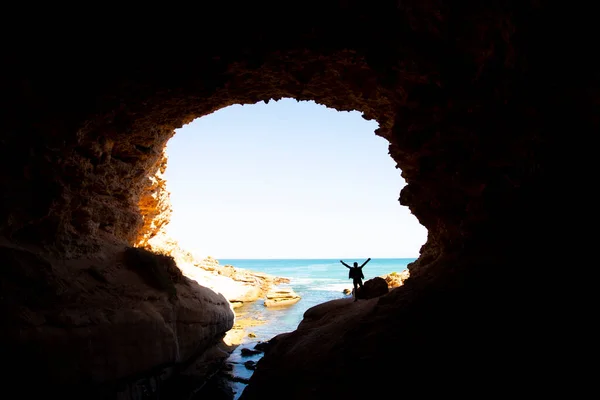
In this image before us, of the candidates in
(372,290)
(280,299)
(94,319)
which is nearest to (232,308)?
(372,290)

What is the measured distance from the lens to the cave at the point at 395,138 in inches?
198

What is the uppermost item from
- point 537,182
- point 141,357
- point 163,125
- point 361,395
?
point 163,125

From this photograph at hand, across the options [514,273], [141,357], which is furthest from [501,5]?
[141,357]

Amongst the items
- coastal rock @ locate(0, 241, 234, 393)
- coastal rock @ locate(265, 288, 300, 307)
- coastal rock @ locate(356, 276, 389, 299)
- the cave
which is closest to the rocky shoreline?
coastal rock @ locate(265, 288, 300, 307)

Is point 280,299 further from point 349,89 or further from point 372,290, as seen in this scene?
point 349,89

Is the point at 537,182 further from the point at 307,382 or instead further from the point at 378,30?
the point at 307,382

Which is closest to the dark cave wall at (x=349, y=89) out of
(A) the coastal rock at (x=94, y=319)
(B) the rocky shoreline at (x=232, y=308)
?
(A) the coastal rock at (x=94, y=319)

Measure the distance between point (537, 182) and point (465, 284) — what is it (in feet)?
7.56

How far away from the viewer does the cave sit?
5.03m

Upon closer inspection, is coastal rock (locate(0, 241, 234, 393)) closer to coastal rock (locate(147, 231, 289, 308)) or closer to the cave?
the cave

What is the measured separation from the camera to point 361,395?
507 centimetres

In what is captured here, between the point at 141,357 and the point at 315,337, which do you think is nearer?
the point at 141,357

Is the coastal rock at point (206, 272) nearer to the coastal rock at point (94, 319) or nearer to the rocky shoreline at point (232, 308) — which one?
the rocky shoreline at point (232, 308)

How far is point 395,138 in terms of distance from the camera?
28.0ft
